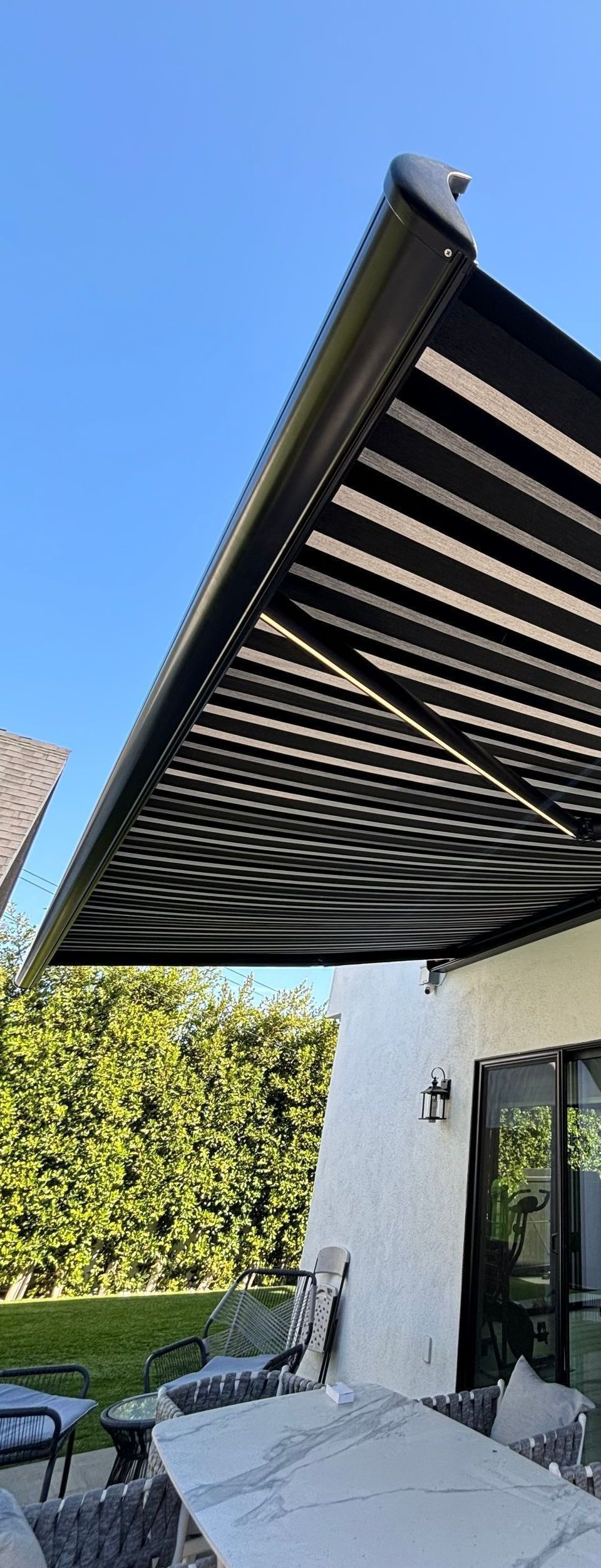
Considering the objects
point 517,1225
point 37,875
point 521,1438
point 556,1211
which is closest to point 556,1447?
point 521,1438

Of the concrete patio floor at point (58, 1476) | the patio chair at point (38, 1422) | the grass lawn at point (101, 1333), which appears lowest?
the concrete patio floor at point (58, 1476)

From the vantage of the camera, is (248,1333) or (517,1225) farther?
(248,1333)

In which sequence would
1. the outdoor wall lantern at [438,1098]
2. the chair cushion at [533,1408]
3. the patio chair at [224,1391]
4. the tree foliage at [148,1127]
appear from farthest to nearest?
the tree foliage at [148,1127] → the outdoor wall lantern at [438,1098] → the chair cushion at [533,1408] → the patio chair at [224,1391]

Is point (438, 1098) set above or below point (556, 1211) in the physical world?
above

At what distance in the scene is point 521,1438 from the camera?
3.89 m

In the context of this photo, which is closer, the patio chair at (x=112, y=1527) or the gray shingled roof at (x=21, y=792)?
the patio chair at (x=112, y=1527)

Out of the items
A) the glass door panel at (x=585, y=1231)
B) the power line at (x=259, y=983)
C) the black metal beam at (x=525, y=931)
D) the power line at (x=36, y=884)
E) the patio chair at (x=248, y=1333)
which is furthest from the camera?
the power line at (x=36, y=884)

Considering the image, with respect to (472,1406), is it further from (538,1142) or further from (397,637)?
(397,637)

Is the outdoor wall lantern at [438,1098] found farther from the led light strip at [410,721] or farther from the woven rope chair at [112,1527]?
the woven rope chair at [112,1527]

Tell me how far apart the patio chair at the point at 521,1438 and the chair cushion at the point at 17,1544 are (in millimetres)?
2328

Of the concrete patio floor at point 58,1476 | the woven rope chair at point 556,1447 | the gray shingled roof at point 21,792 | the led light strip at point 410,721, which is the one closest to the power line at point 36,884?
the gray shingled roof at point 21,792

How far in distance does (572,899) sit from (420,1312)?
4.05 metres

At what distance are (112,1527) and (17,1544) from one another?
97 centimetres

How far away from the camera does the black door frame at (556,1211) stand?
5.07 metres
